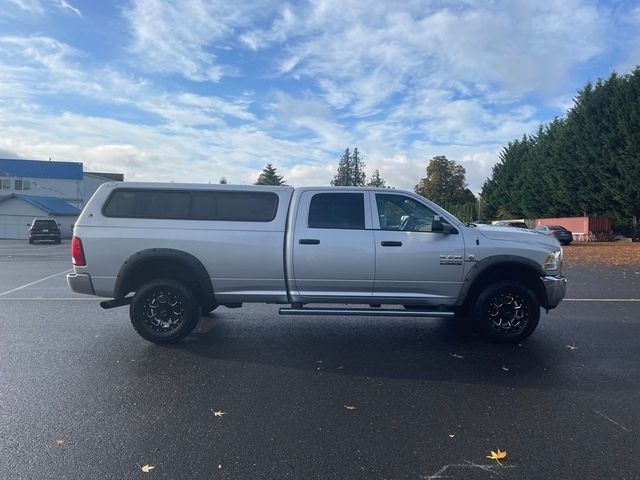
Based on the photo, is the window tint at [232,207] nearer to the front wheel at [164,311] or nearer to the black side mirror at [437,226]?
the front wheel at [164,311]

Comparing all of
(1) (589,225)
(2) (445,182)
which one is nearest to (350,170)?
Answer: (2) (445,182)

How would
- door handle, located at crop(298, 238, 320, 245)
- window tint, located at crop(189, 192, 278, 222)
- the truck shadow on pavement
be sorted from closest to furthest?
the truck shadow on pavement, door handle, located at crop(298, 238, 320, 245), window tint, located at crop(189, 192, 278, 222)

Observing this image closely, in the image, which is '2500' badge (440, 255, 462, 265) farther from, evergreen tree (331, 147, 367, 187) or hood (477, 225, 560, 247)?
evergreen tree (331, 147, 367, 187)

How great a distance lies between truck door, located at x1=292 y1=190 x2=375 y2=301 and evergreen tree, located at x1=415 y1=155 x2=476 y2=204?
7627 centimetres

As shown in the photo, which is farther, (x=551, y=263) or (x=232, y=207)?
(x=232, y=207)

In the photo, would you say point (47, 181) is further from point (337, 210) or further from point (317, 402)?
point (317, 402)

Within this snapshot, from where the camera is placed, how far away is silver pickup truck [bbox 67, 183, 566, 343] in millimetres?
5859

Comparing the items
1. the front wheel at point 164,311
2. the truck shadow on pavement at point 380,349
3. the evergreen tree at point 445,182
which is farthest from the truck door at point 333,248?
the evergreen tree at point 445,182

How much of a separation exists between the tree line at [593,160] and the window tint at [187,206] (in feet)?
102

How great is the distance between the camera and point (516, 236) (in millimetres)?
5961

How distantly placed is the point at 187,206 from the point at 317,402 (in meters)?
3.15

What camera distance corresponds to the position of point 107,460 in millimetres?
→ 3223

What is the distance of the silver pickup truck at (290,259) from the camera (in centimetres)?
586

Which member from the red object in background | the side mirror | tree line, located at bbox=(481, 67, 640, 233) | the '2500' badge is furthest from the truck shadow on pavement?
the red object in background
